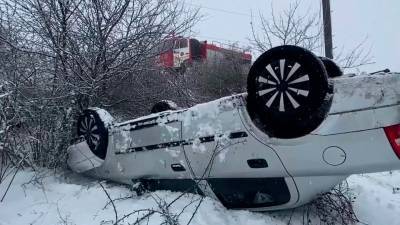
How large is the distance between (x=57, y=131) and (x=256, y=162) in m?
3.47

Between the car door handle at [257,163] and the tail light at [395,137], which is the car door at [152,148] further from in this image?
the tail light at [395,137]

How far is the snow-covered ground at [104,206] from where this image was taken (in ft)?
14.0

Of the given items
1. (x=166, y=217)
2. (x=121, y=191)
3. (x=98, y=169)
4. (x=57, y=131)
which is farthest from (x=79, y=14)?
(x=166, y=217)

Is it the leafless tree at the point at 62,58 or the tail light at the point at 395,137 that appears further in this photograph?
the leafless tree at the point at 62,58

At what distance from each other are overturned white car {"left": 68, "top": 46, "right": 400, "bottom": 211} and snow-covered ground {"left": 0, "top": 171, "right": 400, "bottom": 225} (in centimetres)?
19

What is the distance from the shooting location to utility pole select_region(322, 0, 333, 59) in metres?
11.9

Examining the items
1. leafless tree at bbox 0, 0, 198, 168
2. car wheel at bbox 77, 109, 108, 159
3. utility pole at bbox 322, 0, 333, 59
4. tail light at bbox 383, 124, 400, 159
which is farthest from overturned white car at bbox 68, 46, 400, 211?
utility pole at bbox 322, 0, 333, 59

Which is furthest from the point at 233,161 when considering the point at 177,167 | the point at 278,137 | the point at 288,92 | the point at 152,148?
the point at 152,148

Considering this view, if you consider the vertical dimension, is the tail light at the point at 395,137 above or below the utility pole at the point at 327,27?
below

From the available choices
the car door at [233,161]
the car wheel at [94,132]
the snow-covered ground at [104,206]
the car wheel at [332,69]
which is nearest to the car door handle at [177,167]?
the car door at [233,161]

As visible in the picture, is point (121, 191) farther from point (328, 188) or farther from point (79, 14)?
point (79, 14)

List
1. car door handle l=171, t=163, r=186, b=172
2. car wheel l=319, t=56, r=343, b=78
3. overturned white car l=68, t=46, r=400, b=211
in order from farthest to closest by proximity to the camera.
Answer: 1. car door handle l=171, t=163, r=186, b=172
2. car wheel l=319, t=56, r=343, b=78
3. overturned white car l=68, t=46, r=400, b=211

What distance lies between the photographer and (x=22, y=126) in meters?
5.91

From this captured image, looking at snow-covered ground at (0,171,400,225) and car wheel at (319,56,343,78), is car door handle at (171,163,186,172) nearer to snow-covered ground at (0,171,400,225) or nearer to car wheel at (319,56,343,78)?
snow-covered ground at (0,171,400,225)
